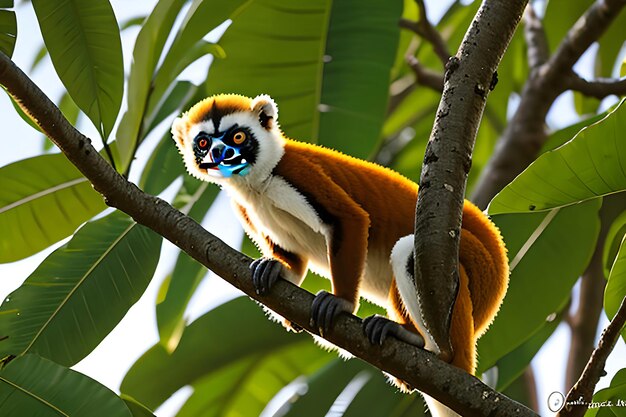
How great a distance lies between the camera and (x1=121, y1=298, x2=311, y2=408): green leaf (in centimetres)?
337

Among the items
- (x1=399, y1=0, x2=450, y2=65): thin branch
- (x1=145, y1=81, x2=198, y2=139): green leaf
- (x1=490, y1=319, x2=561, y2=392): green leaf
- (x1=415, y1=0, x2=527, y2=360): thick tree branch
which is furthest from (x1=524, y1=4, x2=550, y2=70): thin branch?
(x1=415, y1=0, x2=527, y2=360): thick tree branch

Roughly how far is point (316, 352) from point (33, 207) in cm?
154

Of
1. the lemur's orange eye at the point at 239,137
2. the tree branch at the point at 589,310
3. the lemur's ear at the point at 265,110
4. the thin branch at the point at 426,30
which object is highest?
the thin branch at the point at 426,30

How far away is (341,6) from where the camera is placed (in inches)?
120

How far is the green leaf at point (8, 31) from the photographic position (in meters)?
1.87

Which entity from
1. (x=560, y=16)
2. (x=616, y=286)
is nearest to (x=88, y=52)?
(x=616, y=286)

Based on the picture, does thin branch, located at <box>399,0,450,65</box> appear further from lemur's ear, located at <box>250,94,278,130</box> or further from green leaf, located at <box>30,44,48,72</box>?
green leaf, located at <box>30,44,48,72</box>

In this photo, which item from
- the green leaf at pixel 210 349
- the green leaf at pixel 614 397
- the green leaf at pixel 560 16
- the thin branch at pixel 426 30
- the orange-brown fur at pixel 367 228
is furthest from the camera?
the green leaf at pixel 560 16

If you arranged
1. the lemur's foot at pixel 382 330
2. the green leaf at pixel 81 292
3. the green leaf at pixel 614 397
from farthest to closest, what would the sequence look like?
the green leaf at pixel 81 292
the green leaf at pixel 614 397
the lemur's foot at pixel 382 330

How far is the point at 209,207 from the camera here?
303 cm

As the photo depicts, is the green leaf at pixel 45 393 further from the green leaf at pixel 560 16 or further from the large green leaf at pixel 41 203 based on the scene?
the green leaf at pixel 560 16

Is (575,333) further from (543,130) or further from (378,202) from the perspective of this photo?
(378,202)

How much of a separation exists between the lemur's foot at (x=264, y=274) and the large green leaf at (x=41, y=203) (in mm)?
823

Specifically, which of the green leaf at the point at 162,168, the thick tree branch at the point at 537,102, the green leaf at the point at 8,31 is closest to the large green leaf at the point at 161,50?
the green leaf at the point at 162,168
